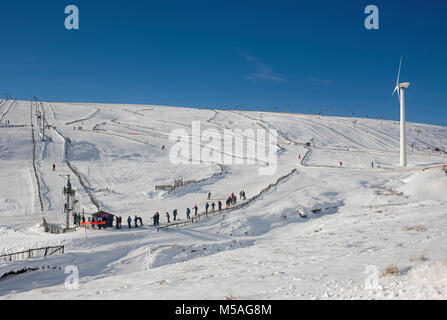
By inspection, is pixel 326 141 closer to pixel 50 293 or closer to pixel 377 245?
pixel 377 245

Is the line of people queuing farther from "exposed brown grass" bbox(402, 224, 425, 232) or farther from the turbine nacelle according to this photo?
the turbine nacelle

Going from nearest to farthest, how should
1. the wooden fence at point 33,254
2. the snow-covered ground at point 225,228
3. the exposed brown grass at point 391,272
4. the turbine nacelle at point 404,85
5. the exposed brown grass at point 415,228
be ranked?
1. the exposed brown grass at point 391,272
2. the snow-covered ground at point 225,228
3. the exposed brown grass at point 415,228
4. the wooden fence at point 33,254
5. the turbine nacelle at point 404,85

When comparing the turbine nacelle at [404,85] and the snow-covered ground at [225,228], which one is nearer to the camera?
the snow-covered ground at [225,228]

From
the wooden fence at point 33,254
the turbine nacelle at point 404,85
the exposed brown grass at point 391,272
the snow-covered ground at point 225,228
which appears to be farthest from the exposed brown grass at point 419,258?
the turbine nacelle at point 404,85

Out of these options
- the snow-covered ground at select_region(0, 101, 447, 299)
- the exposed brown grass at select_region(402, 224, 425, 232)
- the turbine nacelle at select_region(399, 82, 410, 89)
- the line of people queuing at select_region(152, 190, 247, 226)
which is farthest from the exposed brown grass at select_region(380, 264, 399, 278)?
the turbine nacelle at select_region(399, 82, 410, 89)

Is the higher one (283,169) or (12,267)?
(283,169)

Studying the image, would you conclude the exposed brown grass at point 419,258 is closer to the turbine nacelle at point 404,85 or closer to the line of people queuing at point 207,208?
the line of people queuing at point 207,208

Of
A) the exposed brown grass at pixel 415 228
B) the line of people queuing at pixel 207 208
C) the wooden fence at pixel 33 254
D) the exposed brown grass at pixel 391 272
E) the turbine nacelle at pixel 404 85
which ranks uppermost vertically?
the turbine nacelle at pixel 404 85

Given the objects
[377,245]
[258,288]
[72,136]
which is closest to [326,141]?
[72,136]

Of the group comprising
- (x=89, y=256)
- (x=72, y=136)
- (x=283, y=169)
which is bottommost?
(x=89, y=256)
